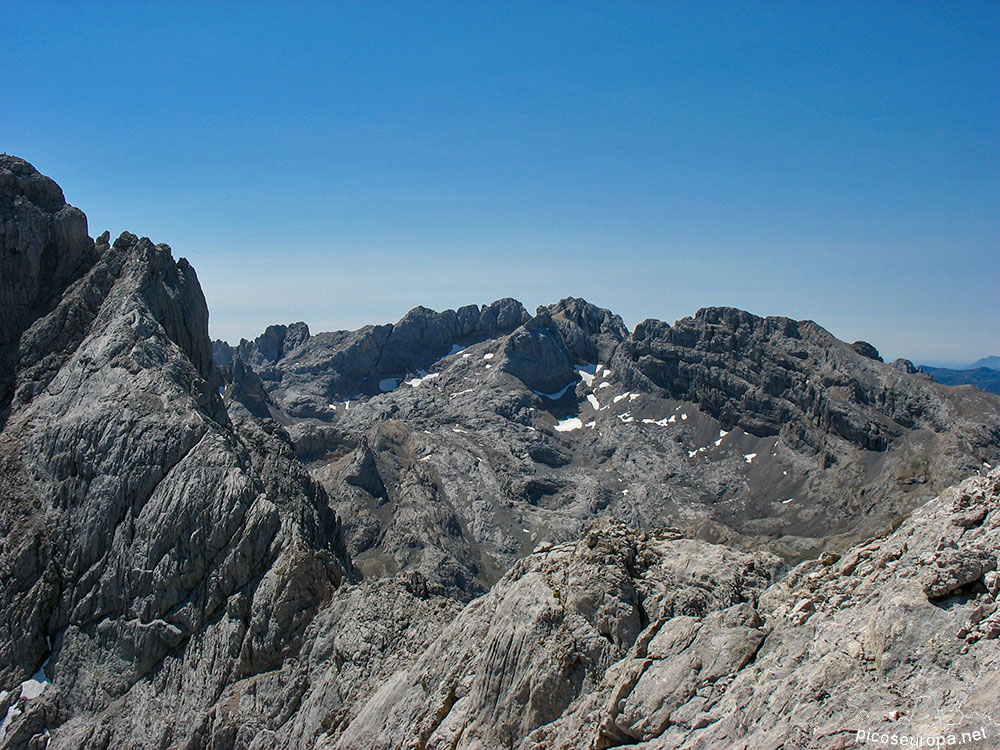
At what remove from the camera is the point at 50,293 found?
266ft

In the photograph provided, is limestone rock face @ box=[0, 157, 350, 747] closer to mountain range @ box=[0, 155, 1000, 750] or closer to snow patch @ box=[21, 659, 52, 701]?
mountain range @ box=[0, 155, 1000, 750]

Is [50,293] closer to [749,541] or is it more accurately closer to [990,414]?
[749,541]

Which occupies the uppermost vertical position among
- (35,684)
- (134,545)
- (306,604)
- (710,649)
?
(710,649)

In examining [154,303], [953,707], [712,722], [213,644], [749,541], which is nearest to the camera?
[953,707]

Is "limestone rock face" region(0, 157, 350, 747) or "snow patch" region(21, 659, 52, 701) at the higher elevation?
"limestone rock face" region(0, 157, 350, 747)

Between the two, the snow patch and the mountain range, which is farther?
the snow patch

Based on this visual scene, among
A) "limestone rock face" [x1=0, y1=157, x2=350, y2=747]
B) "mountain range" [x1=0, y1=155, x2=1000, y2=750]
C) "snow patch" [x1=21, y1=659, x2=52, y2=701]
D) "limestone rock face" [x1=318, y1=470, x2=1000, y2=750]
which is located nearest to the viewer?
"limestone rock face" [x1=318, y1=470, x2=1000, y2=750]

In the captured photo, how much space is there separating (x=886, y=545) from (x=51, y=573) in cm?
6113

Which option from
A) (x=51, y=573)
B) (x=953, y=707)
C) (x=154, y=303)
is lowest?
(x=51, y=573)

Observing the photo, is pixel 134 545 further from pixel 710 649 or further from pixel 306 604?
pixel 710 649

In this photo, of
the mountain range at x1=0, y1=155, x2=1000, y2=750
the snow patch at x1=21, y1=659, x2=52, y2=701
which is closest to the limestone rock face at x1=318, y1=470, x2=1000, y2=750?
the mountain range at x1=0, y1=155, x2=1000, y2=750

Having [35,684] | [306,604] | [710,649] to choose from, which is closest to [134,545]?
[35,684]

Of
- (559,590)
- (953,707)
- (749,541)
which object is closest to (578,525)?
(749,541)

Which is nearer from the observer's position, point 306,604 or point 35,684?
point 306,604
